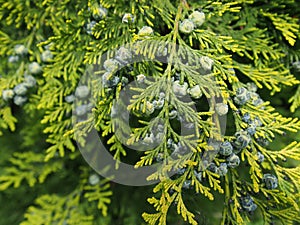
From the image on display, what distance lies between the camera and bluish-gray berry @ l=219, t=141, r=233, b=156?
43.3 inches

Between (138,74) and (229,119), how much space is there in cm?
51

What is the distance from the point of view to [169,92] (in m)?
1.10

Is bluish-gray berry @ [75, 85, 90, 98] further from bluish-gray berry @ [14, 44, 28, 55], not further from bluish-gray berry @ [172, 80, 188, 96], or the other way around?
bluish-gray berry @ [172, 80, 188, 96]

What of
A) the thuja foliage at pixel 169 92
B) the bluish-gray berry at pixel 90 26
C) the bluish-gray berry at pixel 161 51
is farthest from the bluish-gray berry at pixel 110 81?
the bluish-gray berry at pixel 90 26

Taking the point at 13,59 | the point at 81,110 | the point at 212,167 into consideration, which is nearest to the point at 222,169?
the point at 212,167

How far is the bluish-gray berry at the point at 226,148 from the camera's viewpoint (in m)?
1.10

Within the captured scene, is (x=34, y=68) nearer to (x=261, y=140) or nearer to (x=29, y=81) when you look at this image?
(x=29, y=81)

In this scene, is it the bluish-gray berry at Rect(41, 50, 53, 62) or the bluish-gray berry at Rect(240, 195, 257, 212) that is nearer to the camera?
the bluish-gray berry at Rect(240, 195, 257, 212)

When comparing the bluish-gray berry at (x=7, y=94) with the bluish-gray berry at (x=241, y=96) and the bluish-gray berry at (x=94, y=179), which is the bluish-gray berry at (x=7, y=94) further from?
the bluish-gray berry at (x=241, y=96)

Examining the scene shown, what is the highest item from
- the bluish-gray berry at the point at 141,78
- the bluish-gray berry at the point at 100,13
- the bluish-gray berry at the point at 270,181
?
the bluish-gray berry at the point at 100,13

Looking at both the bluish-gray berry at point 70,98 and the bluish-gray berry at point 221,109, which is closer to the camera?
the bluish-gray berry at point 221,109

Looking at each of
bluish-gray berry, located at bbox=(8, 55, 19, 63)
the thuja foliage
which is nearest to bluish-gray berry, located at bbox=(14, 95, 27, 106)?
the thuja foliage

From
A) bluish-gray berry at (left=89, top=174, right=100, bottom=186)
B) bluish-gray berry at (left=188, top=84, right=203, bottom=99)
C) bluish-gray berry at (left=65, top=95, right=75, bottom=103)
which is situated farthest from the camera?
bluish-gray berry at (left=89, top=174, right=100, bottom=186)

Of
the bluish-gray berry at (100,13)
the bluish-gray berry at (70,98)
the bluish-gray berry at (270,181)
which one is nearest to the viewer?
the bluish-gray berry at (270,181)
